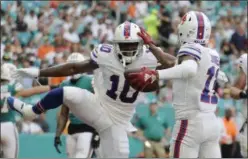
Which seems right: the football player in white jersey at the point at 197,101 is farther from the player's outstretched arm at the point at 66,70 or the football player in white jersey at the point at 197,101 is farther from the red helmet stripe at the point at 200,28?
the player's outstretched arm at the point at 66,70

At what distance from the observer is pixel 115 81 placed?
7840mm

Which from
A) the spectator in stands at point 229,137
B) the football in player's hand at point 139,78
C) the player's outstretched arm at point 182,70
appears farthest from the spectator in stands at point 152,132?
the football in player's hand at point 139,78

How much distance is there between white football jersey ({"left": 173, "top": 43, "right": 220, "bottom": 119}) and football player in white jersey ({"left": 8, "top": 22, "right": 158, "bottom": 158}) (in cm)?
50

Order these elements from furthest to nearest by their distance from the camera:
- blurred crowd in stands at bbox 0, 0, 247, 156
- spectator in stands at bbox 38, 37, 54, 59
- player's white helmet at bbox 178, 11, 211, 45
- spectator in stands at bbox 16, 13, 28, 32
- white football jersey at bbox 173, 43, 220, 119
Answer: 1. spectator in stands at bbox 16, 13, 28, 32
2. spectator in stands at bbox 38, 37, 54, 59
3. blurred crowd in stands at bbox 0, 0, 247, 156
4. player's white helmet at bbox 178, 11, 211, 45
5. white football jersey at bbox 173, 43, 220, 119

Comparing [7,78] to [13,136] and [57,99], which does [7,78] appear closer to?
[13,136]

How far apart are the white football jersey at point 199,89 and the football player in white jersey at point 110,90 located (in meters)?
0.50

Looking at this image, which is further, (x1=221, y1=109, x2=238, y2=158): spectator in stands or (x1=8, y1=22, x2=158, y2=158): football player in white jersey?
(x1=221, y1=109, x2=238, y2=158): spectator in stands

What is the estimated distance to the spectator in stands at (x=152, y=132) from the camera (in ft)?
41.0

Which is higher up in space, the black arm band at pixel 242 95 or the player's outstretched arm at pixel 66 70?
the player's outstretched arm at pixel 66 70

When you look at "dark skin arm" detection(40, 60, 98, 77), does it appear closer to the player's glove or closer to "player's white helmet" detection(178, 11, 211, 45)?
"player's white helmet" detection(178, 11, 211, 45)

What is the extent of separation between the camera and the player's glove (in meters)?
6.79

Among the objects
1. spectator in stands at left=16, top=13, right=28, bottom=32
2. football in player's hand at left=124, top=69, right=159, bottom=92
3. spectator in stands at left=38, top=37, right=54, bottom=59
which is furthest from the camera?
spectator in stands at left=16, top=13, right=28, bottom=32

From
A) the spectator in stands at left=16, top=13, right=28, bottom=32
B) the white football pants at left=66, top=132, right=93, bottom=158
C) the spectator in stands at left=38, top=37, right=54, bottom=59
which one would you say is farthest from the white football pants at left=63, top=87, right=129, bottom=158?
the spectator in stands at left=16, top=13, right=28, bottom=32

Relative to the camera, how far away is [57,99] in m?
7.34
